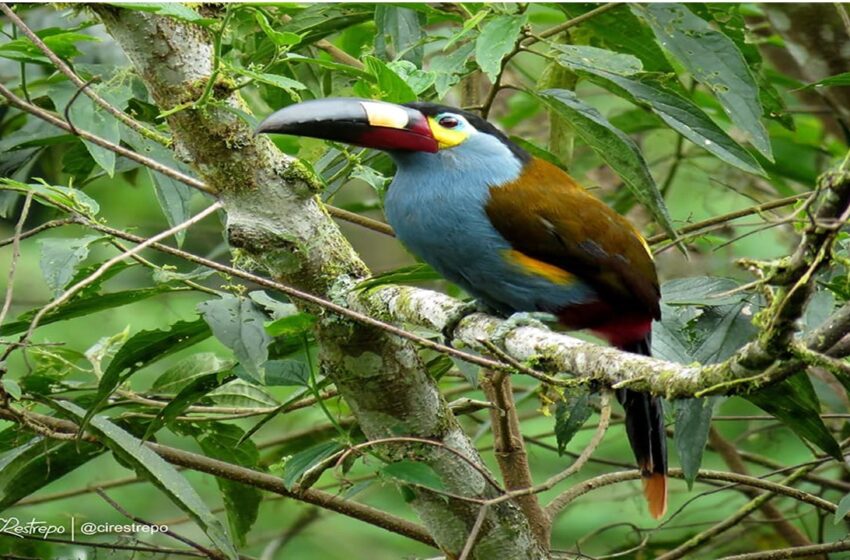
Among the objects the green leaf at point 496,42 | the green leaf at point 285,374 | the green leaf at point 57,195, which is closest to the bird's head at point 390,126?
the green leaf at point 496,42

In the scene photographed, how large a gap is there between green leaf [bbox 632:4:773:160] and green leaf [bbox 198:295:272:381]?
1.13 m

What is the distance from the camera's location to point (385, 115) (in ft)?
8.54

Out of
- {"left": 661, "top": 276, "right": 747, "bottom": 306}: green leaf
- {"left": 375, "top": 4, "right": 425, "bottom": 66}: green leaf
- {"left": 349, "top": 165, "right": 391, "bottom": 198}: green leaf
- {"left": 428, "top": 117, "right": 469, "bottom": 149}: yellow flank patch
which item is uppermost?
{"left": 375, "top": 4, "right": 425, "bottom": 66}: green leaf

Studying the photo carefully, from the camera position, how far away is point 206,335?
8.13 feet

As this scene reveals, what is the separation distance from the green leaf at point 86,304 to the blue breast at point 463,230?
0.61 m

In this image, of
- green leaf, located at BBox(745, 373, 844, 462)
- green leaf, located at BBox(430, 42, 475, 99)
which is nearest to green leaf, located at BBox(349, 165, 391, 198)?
green leaf, located at BBox(430, 42, 475, 99)

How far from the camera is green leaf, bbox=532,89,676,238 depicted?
7.93 ft

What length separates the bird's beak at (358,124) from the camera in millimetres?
2393

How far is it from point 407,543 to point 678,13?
275cm

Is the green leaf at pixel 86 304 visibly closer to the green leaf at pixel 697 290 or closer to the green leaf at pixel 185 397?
the green leaf at pixel 185 397

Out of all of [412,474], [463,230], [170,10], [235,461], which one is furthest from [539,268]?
[170,10]

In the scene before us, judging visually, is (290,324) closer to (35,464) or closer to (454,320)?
(454,320)

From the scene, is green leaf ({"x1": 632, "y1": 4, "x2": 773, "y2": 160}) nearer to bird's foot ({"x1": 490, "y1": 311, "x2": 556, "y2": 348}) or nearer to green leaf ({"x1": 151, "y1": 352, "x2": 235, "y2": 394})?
bird's foot ({"x1": 490, "y1": 311, "x2": 556, "y2": 348})

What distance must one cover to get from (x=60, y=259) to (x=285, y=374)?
52 cm
